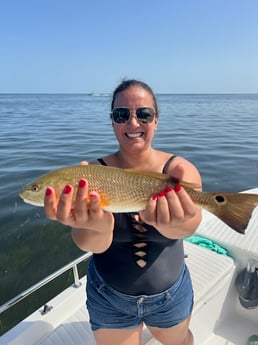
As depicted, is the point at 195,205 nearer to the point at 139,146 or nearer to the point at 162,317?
the point at 139,146

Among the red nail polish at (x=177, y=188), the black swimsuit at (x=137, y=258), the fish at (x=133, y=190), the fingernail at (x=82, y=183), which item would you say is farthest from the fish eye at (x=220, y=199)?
the fingernail at (x=82, y=183)

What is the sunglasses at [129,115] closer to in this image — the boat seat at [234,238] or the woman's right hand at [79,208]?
the woman's right hand at [79,208]

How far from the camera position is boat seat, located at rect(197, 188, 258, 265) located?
3721mm

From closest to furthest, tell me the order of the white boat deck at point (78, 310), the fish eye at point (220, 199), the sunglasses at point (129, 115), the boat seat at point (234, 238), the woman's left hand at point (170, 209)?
1. the woman's left hand at point (170, 209)
2. the fish eye at point (220, 199)
3. the sunglasses at point (129, 115)
4. the white boat deck at point (78, 310)
5. the boat seat at point (234, 238)

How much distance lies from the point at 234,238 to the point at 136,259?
2191mm

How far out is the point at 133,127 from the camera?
87.1 inches

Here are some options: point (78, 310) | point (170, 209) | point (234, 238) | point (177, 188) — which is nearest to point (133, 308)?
point (170, 209)

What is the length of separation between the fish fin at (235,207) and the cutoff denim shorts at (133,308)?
0.68m

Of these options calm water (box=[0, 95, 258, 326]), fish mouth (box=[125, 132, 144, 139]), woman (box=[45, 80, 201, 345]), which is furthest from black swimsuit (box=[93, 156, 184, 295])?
calm water (box=[0, 95, 258, 326])

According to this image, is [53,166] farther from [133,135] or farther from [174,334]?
[174,334]

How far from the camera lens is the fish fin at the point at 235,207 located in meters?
1.86

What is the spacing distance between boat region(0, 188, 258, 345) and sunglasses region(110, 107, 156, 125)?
1.61 m

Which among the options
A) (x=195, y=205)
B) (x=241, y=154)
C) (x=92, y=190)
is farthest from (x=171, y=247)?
(x=241, y=154)

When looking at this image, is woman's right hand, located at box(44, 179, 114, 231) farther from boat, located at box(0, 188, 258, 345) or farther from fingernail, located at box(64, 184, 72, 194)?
boat, located at box(0, 188, 258, 345)
